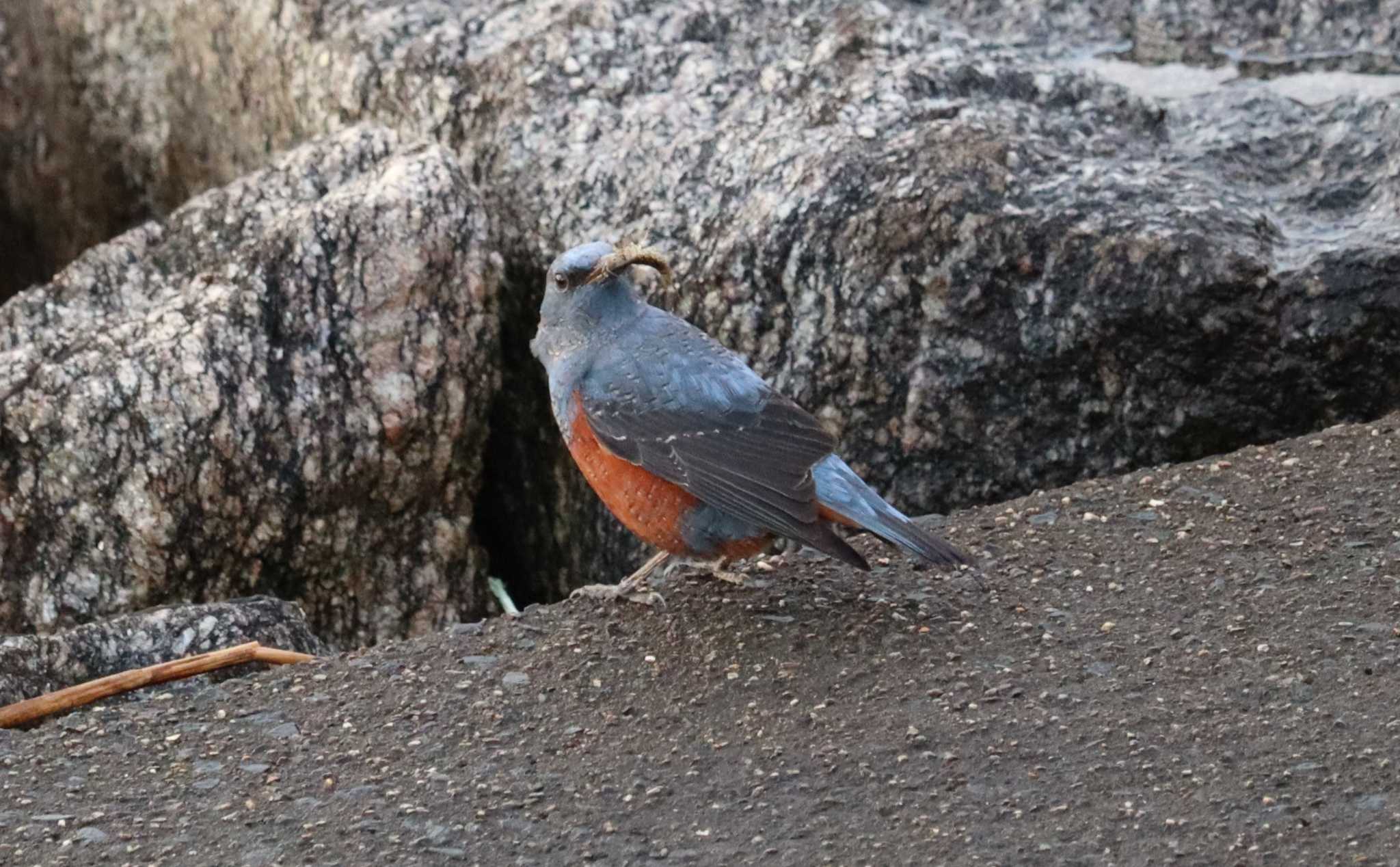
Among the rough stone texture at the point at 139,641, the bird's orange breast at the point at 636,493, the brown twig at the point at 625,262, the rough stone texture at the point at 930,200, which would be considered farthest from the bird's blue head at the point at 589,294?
the rough stone texture at the point at 139,641

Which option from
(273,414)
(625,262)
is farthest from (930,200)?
(273,414)

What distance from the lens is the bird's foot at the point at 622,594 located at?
4.09 metres

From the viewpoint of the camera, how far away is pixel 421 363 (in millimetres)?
4855

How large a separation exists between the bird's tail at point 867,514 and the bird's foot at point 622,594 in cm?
50

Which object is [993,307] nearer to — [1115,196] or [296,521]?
[1115,196]

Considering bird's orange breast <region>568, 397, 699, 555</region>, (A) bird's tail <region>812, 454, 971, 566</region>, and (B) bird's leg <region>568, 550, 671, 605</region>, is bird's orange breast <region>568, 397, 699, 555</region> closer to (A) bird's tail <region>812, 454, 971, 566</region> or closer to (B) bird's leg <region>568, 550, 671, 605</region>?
(B) bird's leg <region>568, 550, 671, 605</region>

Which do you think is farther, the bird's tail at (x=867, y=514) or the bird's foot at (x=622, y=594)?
the bird's foot at (x=622, y=594)

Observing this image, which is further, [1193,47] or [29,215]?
[29,215]

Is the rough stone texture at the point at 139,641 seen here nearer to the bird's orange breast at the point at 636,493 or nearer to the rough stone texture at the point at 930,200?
the bird's orange breast at the point at 636,493

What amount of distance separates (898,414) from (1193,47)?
7.21ft

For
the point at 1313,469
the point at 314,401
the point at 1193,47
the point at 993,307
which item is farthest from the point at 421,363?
the point at 1193,47

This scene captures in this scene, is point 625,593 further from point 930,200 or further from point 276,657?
point 930,200

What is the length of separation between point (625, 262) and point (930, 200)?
0.96 m

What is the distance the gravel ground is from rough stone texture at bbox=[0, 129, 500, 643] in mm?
874
